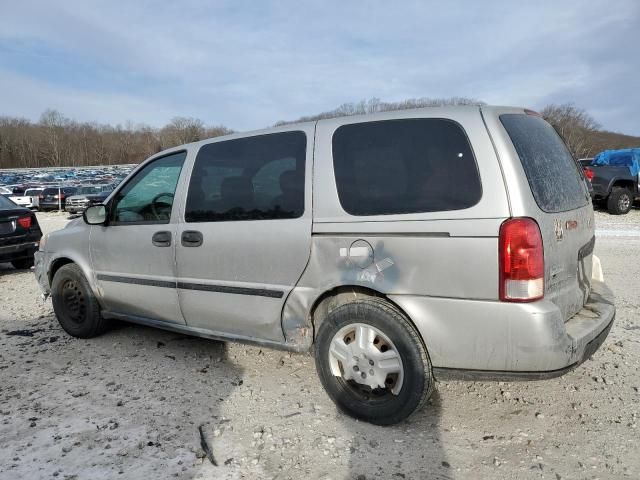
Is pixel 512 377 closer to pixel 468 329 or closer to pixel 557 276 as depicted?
pixel 468 329

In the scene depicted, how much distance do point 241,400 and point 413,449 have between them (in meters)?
1.20

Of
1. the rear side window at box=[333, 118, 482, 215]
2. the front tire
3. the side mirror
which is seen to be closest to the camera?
the rear side window at box=[333, 118, 482, 215]

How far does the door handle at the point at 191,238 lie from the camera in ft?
11.6

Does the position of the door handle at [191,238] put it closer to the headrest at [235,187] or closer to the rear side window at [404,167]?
the headrest at [235,187]

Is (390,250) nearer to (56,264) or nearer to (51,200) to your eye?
(56,264)

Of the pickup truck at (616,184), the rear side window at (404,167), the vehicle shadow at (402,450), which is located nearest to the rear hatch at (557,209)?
the rear side window at (404,167)

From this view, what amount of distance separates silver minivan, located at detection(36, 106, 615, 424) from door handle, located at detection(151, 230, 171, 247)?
2cm

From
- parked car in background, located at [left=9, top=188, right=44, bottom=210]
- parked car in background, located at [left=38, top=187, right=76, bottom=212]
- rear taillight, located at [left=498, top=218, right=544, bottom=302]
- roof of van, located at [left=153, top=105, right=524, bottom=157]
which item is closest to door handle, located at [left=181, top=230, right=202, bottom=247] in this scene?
roof of van, located at [left=153, top=105, right=524, bottom=157]

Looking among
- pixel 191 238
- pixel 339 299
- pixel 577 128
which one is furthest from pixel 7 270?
pixel 577 128

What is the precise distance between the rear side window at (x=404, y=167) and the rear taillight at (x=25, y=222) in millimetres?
6874

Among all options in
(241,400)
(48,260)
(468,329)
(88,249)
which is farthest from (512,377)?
(48,260)

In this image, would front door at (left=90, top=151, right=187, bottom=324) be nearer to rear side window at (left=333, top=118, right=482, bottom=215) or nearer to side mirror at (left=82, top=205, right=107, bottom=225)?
side mirror at (left=82, top=205, right=107, bottom=225)

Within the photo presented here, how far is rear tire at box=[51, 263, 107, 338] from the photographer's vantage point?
14.6 ft

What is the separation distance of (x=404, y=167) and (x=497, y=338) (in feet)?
3.44
